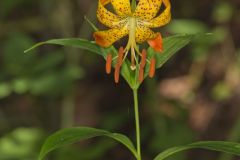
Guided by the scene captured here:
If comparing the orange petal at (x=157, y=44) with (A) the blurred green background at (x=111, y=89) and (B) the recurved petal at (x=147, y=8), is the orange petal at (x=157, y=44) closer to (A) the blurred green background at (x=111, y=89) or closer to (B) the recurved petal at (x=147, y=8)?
(B) the recurved petal at (x=147, y=8)

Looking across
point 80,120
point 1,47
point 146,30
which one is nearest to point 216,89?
point 80,120

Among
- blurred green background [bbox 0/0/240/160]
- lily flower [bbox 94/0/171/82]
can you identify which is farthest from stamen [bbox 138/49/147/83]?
blurred green background [bbox 0/0/240/160]

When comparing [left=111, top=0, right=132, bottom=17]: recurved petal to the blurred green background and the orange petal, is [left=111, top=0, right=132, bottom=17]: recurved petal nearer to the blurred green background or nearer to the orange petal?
the orange petal

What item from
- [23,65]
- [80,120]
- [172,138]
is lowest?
[80,120]

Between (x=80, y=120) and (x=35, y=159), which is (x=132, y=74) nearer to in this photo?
(x=35, y=159)

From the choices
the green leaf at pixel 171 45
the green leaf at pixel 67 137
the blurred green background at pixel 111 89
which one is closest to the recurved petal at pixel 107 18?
the green leaf at pixel 171 45

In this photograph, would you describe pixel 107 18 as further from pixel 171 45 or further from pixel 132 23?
pixel 171 45
